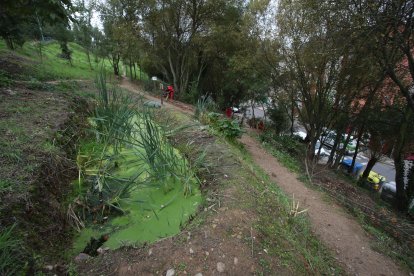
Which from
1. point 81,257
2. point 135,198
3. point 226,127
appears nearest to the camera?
point 81,257

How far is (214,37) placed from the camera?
12609 mm

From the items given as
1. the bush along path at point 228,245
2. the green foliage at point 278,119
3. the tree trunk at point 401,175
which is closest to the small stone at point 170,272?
the bush along path at point 228,245

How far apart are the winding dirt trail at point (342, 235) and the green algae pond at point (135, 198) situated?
2.28 m

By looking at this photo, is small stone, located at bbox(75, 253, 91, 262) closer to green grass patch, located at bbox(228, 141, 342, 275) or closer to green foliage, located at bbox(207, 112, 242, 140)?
green grass patch, located at bbox(228, 141, 342, 275)

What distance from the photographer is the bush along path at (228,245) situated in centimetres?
195

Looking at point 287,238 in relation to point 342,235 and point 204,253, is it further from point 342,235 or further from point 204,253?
point 342,235

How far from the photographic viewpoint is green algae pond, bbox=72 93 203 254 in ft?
7.89

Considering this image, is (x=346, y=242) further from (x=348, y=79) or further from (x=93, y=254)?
(x=348, y=79)

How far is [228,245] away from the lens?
216cm

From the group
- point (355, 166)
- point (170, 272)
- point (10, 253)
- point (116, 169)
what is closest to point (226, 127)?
point (116, 169)

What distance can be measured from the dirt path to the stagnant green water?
2296mm

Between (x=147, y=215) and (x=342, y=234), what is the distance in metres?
3.24

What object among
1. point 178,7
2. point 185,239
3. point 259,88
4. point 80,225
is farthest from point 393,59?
point 178,7

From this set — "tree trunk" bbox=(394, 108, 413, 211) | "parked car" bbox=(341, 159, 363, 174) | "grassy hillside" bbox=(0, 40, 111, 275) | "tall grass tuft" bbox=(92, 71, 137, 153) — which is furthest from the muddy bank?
"parked car" bbox=(341, 159, 363, 174)
